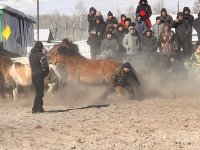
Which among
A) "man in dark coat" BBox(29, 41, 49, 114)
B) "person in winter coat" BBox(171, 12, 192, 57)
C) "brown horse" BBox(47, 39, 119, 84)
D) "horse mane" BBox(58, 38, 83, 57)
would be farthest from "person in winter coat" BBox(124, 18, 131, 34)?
"man in dark coat" BBox(29, 41, 49, 114)

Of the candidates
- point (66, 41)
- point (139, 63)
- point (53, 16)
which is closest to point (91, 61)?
point (66, 41)

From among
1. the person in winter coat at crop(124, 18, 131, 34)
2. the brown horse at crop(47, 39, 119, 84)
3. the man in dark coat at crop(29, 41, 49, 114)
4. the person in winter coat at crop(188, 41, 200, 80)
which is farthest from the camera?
the person in winter coat at crop(124, 18, 131, 34)

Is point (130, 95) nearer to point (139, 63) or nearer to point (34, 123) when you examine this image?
point (139, 63)

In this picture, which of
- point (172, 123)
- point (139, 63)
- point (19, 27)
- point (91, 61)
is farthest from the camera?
point (19, 27)

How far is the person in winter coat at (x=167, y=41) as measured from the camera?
629 inches

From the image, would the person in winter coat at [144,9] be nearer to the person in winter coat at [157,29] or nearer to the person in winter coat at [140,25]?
the person in winter coat at [140,25]

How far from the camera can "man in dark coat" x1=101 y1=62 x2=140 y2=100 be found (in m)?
12.7

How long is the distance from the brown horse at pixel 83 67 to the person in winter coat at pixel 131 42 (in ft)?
8.08

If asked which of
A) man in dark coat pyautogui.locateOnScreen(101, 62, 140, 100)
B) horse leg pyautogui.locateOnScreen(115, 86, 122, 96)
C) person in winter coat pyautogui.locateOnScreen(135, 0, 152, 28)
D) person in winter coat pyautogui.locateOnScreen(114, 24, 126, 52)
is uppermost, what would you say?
person in winter coat pyautogui.locateOnScreen(135, 0, 152, 28)

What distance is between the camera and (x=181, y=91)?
47.3 ft

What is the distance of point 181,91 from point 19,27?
51.3 feet

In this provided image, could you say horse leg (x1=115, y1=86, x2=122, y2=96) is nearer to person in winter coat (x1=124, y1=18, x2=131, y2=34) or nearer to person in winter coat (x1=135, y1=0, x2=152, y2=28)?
person in winter coat (x1=124, y1=18, x2=131, y2=34)

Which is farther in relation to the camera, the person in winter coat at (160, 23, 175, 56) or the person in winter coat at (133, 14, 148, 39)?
the person in winter coat at (133, 14, 148, 39)

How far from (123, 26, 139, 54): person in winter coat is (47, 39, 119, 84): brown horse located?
2.46 metres
